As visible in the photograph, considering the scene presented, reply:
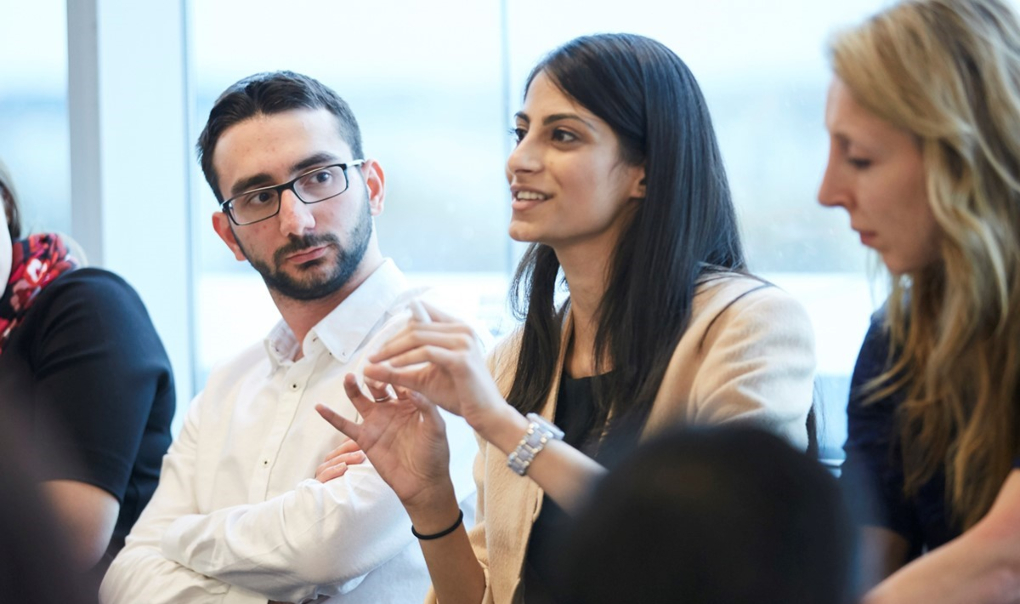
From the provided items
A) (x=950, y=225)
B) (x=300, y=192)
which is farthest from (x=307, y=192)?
(x=950, y=225)

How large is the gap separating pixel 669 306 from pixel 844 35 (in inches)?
22.1

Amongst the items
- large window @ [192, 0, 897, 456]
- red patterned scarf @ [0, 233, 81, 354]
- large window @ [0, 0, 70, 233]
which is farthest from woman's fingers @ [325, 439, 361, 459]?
large window @ [0, 0, 70, 233]

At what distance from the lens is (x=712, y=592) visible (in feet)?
2.24

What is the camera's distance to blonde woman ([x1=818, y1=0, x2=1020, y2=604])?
1.22 m

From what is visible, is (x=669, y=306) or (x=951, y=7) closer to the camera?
(x=951, y=7)

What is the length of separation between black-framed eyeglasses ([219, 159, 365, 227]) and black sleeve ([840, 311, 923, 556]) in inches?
48.0

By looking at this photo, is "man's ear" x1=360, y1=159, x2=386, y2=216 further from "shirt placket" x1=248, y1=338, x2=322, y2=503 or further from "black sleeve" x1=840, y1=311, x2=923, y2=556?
"black sleeve" x1=840, y1=311, x2=923, y2=556

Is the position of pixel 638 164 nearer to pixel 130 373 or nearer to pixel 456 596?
pixel 456 596

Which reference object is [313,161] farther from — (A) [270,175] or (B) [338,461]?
(B) [338,461]

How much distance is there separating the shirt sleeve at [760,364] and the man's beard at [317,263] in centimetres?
90

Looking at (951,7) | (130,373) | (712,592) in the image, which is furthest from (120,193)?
(712,592)

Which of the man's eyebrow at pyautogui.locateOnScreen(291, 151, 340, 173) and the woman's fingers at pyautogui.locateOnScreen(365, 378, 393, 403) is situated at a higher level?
the man's eyebrow at pyautogui.locateOnScreen(291, 151, 340, 173)

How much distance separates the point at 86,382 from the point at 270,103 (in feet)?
2.36

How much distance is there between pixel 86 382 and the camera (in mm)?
2367
